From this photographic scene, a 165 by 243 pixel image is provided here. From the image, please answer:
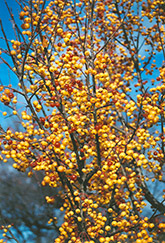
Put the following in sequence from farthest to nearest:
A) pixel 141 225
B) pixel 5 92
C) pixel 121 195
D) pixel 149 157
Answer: pixel 149 157
pixel 121 195
pixel 141 225
pixel 5 92

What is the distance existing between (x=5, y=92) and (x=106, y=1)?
5.23 meters

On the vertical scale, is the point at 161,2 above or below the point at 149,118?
above

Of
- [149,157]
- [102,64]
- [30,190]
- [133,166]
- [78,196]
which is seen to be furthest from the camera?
[30,190]

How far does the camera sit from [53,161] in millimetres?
3562

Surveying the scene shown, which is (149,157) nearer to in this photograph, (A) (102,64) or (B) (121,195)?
(B) (121,195)

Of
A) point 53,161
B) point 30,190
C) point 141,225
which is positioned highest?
point 30,190

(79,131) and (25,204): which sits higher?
(25,204)

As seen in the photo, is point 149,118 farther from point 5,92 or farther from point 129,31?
point 129,31

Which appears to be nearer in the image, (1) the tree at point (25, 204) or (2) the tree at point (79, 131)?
(2) the tree at point (79, 131)

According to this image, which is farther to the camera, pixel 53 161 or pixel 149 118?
pixel 53 161

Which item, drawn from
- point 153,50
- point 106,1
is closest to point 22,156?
point 106,1

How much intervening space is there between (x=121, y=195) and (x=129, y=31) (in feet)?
19.1

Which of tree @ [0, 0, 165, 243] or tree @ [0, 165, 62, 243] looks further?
tree @ [0, 165, 62, 243]

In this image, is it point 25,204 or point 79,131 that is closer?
point 79,131
